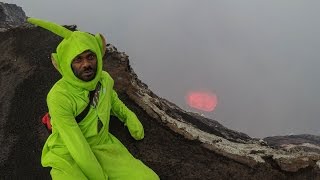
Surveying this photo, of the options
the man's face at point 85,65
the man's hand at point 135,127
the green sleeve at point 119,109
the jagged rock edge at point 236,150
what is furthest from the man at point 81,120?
the jagged rock edge at point 236,150

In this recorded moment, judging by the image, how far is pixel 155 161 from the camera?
545 inches

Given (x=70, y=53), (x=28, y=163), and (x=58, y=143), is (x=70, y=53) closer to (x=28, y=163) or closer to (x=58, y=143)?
(x=58, y=143)

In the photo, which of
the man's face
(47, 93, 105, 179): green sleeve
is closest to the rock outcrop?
(47, 93, 105, 179): green sleeve

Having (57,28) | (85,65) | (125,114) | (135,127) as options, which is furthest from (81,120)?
(135,127)

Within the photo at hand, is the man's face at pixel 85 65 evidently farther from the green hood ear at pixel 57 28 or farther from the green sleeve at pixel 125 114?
the green sleeve at pixel 125 114

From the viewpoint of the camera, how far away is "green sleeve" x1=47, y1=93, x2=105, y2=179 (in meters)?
9.68

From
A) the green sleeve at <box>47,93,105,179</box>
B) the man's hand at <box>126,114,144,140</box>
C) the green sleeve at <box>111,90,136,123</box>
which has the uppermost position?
the green sleeve at <box>111,90,136,123</box>

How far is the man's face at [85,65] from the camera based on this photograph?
9.73m

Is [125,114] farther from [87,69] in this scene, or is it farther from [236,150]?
[236,150]

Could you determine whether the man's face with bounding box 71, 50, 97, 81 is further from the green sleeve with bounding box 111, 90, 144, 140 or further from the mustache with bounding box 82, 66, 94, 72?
the green sleeve with bounding box 111, 90, 144, 140

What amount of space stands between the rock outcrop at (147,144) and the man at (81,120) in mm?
2992

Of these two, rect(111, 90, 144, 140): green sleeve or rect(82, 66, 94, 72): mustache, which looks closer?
rect(82, 66, 94, 72): mustache

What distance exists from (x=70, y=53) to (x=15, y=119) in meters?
7.50

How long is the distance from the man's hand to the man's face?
269 cm
